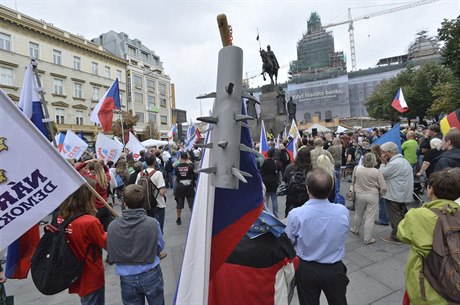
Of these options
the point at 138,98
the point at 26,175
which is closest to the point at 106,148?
the point at 26,175

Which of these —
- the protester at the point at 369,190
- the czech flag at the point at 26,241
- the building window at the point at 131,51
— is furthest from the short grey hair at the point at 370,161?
the building window at the point at 131,51

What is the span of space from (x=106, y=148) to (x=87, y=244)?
5735 mm

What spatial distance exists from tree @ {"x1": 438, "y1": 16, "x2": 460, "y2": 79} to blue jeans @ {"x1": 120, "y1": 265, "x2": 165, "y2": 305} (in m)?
18.9

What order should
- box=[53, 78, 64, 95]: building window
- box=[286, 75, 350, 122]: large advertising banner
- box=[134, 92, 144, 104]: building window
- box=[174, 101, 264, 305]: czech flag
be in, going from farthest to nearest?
box=[286, 75, 350, 122]: large advertising banner → box=[134, 92, 144, 104]: building window → box=[53, 78, 64, 95]: building window → box=[174, 101, 264, 305]: czech flag

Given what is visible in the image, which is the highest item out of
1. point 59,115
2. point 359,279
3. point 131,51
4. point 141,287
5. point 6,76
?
point 131,51

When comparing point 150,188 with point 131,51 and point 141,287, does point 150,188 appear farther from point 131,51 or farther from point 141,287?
point 131,51

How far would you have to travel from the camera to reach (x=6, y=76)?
96.3 feet

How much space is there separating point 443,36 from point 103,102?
750 inches

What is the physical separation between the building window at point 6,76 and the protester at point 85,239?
35821mm

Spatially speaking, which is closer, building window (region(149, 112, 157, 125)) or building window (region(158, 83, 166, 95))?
building window (region(149, 112, 157, 125))

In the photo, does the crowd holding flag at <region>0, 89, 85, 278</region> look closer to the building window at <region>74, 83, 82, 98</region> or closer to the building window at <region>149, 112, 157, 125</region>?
the building window at <region>74, 83, 82, 98</region>

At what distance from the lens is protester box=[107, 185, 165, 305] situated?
2250 millimetres

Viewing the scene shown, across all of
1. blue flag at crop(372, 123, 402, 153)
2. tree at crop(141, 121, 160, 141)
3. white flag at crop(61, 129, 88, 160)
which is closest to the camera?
blue flag at crop(372, 123, 402, 153)

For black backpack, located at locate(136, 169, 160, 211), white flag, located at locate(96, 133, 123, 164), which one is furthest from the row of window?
black backpack, located at locate(136, 169, 160, 211)
